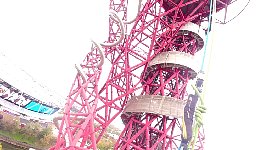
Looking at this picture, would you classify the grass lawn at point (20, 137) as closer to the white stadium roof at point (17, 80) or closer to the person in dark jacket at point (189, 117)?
the white stadium roof at point (17, 80)

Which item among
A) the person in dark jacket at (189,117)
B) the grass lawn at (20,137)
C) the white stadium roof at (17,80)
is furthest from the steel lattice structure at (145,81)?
the white stadium roof at (17,80)

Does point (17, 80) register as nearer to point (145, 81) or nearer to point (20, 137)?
point (20, 137)

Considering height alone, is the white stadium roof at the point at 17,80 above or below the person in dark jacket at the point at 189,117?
above

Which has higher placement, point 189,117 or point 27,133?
point 27,133

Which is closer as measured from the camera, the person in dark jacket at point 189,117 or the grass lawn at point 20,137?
the person in dark jacket at point 189,117

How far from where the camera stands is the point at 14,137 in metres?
40.9

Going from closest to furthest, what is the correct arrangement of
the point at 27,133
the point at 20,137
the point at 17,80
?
1. the point at 20,137
2. the point at 27,133
3. the point at 17,80

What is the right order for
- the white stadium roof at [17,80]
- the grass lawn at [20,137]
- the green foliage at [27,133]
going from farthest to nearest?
the white stadium roof at [17,80] → the green foliage at [27,133] → the grass lawn at [20,137]

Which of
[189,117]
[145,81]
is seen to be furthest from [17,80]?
[189,117]

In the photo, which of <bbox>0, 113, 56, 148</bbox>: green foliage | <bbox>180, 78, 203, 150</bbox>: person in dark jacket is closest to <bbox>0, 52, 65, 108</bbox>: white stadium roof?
<bbox>0, 113, 56, 148</bbox>: green foliage

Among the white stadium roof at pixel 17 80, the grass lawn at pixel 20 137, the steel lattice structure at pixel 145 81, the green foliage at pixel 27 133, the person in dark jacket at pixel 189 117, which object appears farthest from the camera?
the white stadium roof at pixel 17 80

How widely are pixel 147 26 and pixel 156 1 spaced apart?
1.65 m

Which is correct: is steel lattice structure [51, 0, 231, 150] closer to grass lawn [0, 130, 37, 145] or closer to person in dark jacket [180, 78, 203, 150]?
person in dark jacket [180, 78, 203, 150]

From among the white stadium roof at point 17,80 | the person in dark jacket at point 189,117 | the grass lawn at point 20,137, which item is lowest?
the person in dark jacket at point 189,117
